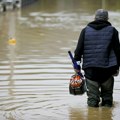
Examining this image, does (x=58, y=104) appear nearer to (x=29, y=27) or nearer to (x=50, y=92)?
(x=50, y=92)

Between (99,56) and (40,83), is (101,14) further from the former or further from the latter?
(40,83)

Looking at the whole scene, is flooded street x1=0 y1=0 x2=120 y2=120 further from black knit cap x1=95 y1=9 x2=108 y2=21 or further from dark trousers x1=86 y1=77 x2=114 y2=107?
black knit cap x1=95 y1=9 x2=108 y2=21

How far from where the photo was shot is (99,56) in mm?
8359

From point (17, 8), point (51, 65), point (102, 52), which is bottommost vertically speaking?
point (17, 8)

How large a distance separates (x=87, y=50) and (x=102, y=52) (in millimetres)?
239

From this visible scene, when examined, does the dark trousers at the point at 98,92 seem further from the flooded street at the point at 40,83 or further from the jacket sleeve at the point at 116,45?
the jacket sleeve at the point at 116,45

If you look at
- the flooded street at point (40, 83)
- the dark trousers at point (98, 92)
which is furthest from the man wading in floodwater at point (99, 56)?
the flooded street at point (40, 83)

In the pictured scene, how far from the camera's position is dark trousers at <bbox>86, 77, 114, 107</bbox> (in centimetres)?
848

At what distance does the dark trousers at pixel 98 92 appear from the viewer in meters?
8.48

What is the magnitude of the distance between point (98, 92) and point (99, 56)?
58 centimetres

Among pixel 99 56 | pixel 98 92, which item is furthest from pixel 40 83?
pixel 99 56

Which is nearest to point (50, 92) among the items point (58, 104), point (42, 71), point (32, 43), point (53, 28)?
point (58, 104)

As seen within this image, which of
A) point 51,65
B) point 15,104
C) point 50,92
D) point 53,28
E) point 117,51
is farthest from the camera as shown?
point 53,28

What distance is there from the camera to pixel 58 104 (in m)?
8.80
